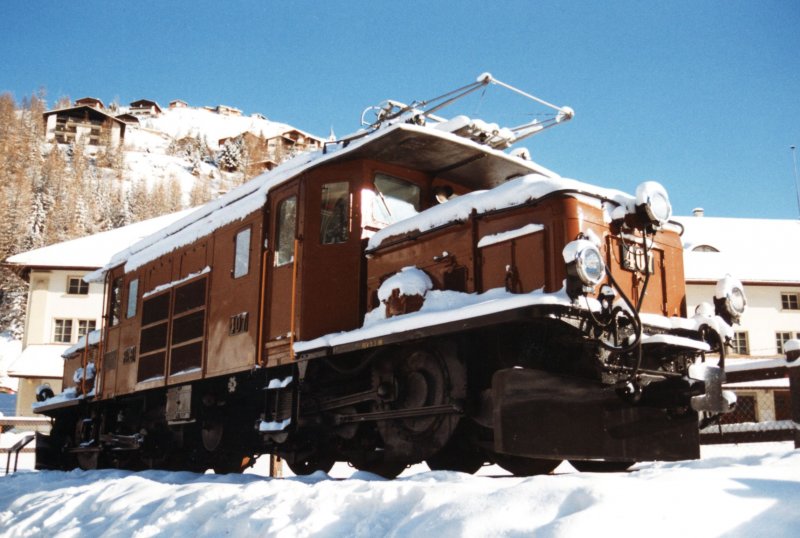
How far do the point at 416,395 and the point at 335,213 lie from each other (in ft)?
7.57

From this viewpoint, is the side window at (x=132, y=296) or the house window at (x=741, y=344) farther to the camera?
the house window at (x=741, y=344)

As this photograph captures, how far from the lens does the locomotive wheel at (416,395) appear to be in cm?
651

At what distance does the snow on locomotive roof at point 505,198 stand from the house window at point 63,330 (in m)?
32.5

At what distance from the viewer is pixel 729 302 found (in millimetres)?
7000

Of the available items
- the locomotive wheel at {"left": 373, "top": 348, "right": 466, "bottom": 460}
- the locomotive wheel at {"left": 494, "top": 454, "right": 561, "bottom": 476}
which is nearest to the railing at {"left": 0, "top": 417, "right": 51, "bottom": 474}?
the locomotive wheel at {"left": 373, "top": 348, "right": 466, "bottom": 460}

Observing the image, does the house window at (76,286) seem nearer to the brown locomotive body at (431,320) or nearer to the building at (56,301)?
the building at (56,301)

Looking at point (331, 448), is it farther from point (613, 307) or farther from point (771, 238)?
point (771, 238)

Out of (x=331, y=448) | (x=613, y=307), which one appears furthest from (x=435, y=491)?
(x=331, y=448)

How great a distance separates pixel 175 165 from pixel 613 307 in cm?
12846

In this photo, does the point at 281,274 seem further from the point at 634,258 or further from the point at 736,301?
the point at 736,301

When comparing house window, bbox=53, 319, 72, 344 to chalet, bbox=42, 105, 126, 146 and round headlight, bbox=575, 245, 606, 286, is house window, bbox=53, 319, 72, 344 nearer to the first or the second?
round headlight, bbox=575, 245, 606, 286

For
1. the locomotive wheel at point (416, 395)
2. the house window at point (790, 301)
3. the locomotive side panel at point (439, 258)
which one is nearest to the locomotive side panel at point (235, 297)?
the locomotive side panel at point (439, 258)

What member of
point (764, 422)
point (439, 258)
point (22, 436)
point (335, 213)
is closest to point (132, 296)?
point (335, 213)

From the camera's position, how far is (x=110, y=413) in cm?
1320
